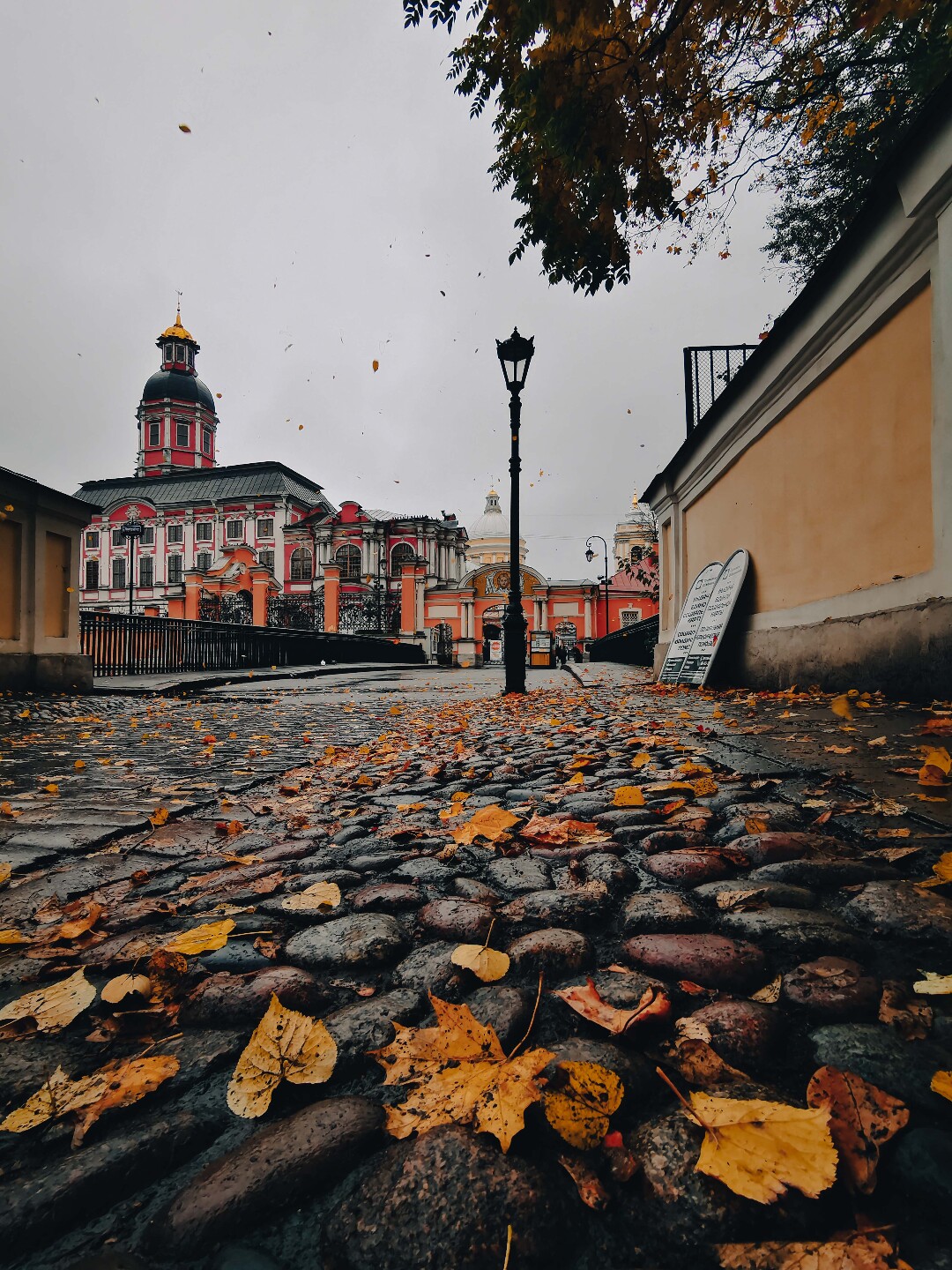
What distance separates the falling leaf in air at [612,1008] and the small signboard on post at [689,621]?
275 inches

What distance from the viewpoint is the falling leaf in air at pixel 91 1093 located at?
0.79m

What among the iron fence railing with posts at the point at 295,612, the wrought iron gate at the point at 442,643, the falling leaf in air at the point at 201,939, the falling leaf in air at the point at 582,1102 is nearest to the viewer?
the falling leaf in air at the point at 582,1102

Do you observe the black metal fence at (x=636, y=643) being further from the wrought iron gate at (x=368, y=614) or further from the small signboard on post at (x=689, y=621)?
the wrought iron gate at (x=368, y=614)

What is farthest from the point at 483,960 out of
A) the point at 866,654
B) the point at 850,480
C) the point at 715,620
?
the point at 715,620

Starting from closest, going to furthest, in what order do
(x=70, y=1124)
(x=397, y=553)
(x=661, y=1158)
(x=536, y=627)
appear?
(x=661, y=1158), (x=70, y=1124), (x=536, y=627), (x=397, y=553)

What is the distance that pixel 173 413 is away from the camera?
198ft

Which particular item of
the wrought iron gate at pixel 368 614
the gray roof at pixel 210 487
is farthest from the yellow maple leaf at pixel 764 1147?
the gray roof at pixel 210 487

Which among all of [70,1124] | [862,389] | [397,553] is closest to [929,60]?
[862,389]

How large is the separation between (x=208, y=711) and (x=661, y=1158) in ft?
22.2

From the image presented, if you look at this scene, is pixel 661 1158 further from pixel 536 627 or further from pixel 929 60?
pixel 536 627

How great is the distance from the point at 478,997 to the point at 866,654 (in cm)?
423

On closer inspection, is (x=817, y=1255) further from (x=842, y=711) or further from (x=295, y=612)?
(x=295, y=612)

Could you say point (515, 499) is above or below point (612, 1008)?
above

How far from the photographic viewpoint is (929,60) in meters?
5.88
